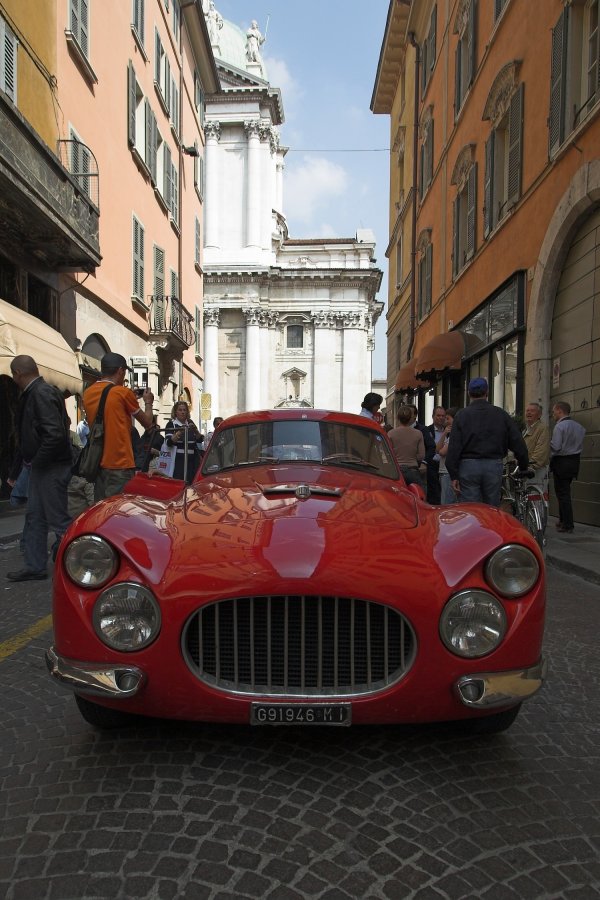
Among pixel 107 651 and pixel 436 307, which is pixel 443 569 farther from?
pixel 436 307

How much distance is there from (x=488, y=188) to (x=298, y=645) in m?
13.0

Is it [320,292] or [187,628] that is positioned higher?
[320,292]

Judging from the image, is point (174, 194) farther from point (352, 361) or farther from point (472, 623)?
point (352, 361)

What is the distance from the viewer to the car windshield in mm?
3725

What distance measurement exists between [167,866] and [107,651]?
0.67 meters

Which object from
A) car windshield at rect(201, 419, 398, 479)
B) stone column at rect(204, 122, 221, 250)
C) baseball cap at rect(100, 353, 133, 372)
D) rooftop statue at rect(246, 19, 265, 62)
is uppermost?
rooftop statue at rect(246, 19, 265, 62)

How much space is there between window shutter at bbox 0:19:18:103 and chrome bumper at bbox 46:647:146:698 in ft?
32.8

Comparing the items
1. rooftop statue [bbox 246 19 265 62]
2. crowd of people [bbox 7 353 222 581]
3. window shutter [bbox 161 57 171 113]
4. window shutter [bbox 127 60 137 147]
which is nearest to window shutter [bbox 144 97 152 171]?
window shutter [bbox 127 60 137 147]

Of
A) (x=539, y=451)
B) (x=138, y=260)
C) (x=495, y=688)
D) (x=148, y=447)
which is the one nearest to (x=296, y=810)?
(x=495, y=688)

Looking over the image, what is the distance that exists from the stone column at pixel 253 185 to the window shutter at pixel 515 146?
127ft

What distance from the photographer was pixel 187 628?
7.19ft

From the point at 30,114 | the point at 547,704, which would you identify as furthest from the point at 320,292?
the point at 547,704

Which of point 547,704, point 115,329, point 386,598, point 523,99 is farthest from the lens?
point 115,329

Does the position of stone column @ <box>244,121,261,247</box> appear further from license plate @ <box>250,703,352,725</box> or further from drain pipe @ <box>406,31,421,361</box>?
license plate @ <box>250,703,352,725</box>
